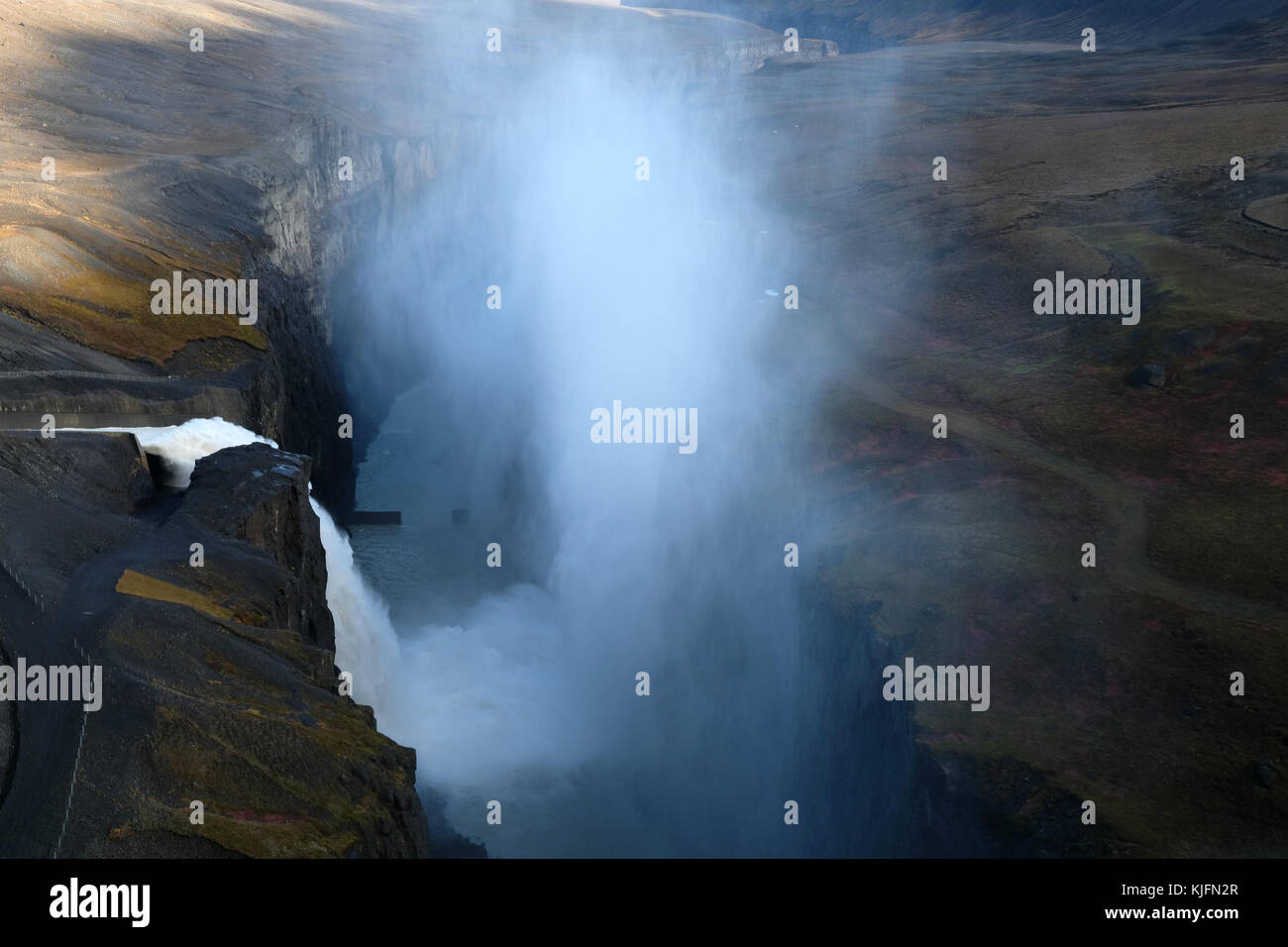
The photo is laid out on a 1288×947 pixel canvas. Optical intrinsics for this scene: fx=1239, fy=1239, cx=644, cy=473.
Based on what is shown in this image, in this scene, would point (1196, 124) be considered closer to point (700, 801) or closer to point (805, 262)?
point (805, 262)

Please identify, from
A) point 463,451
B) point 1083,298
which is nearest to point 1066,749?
point 1083,298
